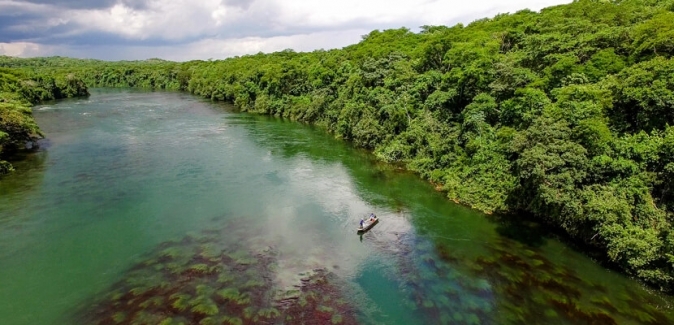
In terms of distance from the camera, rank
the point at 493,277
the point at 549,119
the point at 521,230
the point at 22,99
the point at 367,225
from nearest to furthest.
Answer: the point at 493,277 → the point at 549,119 → the point at 367,225 → the point at 521,230 → the point at 22,99

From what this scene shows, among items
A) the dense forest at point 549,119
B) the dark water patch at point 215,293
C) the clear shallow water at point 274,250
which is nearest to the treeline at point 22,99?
the dense forest at point 549,119

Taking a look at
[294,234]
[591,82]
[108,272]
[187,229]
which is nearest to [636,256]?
[591,82]

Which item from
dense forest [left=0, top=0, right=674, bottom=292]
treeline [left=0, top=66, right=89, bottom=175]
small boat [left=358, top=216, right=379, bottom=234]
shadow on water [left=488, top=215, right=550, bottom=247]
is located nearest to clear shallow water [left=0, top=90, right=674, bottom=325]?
shadow on water [left=488, top=215, right=550, bottom=247]

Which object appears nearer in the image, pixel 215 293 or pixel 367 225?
pixel 215 293

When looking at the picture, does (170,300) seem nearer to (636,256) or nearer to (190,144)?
(636,256)

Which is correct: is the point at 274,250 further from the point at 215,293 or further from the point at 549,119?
the point at 549,119

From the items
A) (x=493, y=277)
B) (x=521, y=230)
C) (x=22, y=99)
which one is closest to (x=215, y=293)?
(x=493, y=277)
